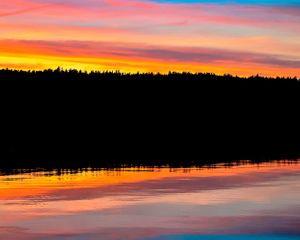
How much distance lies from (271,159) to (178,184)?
961 cm

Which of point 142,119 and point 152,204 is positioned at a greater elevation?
point 142,119

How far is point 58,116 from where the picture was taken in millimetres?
68125

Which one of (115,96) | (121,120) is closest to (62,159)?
(121,120)

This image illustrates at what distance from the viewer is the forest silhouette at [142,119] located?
130 ft

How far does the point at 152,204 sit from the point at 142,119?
48143 millimetres

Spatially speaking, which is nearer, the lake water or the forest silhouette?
the lake water

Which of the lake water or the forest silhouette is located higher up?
the forest silhouette

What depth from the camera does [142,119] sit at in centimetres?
7069

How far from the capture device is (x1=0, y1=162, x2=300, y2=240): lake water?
61.6 feet

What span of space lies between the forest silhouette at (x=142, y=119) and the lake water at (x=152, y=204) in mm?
5209

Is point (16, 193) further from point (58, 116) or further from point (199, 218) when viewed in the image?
point (58, 116)

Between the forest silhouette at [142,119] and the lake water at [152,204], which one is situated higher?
the forest silhouette at [142,119]

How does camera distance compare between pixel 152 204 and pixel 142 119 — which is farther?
pixel 142 119

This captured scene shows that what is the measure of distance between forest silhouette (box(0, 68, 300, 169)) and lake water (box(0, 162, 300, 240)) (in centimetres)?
521
